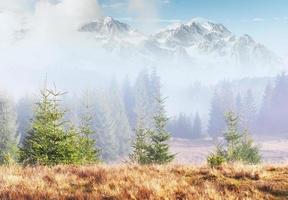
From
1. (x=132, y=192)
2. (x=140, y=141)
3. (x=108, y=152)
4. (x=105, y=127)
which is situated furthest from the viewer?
(x=105, y=127)

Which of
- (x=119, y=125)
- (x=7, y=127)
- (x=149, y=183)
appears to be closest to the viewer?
(x=149, y=183)

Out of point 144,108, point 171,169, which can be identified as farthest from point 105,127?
point 171,169

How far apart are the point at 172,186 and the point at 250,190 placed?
52.5 inches

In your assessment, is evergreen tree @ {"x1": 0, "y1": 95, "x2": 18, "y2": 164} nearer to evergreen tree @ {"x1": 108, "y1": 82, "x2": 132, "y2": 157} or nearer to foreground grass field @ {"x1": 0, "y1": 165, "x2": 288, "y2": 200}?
evergreen tree @ {"x1": 108, "y1": 82, "x2": 132, "y2": 157}

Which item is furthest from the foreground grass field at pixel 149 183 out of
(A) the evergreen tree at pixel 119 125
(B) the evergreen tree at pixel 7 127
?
(A) the evergreen tree at pixel 119 125

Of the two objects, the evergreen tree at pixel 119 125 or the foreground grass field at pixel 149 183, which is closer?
the foreground grass field at pixel 149 183

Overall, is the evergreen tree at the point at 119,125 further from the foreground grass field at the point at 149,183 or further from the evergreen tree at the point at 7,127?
the foreground grass field at the point at 149,183

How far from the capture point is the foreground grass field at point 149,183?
798cm

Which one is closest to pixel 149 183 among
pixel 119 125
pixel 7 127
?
pixel 7 127

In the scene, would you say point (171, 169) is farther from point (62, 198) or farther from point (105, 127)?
point (105, 127)

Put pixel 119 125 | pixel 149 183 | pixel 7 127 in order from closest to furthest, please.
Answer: pixel 149 183 → pixel 7 127 → pixel 119 125

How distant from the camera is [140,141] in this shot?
4009 cm

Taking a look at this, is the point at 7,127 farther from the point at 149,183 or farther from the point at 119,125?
the point at 149,183

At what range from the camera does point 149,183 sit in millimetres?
8492
